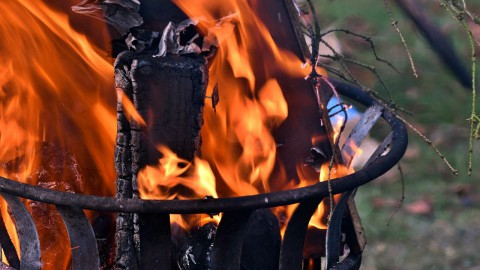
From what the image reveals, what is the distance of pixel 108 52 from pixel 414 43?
13.4ft

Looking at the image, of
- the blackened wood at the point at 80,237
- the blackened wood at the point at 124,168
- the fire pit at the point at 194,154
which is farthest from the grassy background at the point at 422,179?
the blackened wood at the point at 80,237

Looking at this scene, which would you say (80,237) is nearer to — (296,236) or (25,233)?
(25,233)

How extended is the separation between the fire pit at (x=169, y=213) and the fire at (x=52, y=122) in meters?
0.32

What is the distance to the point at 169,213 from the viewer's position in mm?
1386

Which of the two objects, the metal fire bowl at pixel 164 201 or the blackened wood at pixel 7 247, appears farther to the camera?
the blackened wood at pixel 7 247

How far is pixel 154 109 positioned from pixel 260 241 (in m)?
0.50

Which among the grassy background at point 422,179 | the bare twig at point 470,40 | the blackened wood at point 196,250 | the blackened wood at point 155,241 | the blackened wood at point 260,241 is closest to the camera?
the bare twig at point 470,40

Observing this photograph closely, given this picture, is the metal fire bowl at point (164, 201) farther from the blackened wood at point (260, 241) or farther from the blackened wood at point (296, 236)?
the blackened wood at point (260, 241)

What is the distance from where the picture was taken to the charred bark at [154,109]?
60.6 inches

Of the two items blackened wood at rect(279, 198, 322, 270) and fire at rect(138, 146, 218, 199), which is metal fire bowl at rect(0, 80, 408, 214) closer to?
blackened wood at rect(279, 198, 322, 270)

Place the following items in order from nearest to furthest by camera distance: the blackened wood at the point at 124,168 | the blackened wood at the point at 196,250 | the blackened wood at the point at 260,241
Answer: the blackened wood at the point at 124,168 < the blackened wood at the point at 196,250 < the blackened wood at the point at 260,241

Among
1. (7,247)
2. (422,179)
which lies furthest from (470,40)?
(422,179)

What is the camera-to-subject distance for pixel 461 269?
9.98 ft

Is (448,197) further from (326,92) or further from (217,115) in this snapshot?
(217,115)
